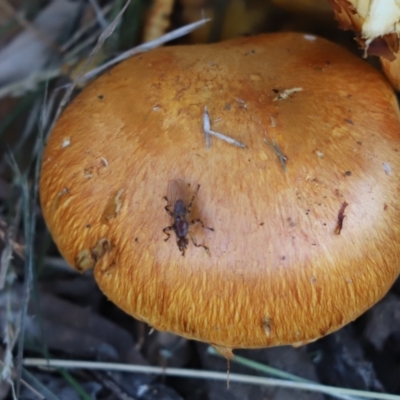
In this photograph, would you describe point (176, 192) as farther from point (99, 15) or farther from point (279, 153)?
point (99, 15)

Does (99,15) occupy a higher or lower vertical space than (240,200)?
higher

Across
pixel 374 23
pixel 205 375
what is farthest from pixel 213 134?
pixel 205 375

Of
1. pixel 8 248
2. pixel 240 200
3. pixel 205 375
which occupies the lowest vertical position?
pixel 205 375

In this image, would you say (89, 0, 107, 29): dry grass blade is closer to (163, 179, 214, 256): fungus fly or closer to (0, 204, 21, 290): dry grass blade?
(0, 204, 21, 290): dry grass blade

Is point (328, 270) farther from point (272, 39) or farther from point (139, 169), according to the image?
point (272, 39)

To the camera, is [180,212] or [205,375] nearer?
[180,212]

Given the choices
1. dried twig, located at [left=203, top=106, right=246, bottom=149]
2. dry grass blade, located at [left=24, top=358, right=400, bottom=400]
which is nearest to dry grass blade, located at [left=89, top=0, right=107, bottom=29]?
dried twig, located at [left=203, top=106, right=246, bottom=149]

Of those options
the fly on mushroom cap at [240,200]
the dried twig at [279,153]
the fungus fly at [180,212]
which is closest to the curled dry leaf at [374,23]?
the fly on mushroom cap at [240,200]
